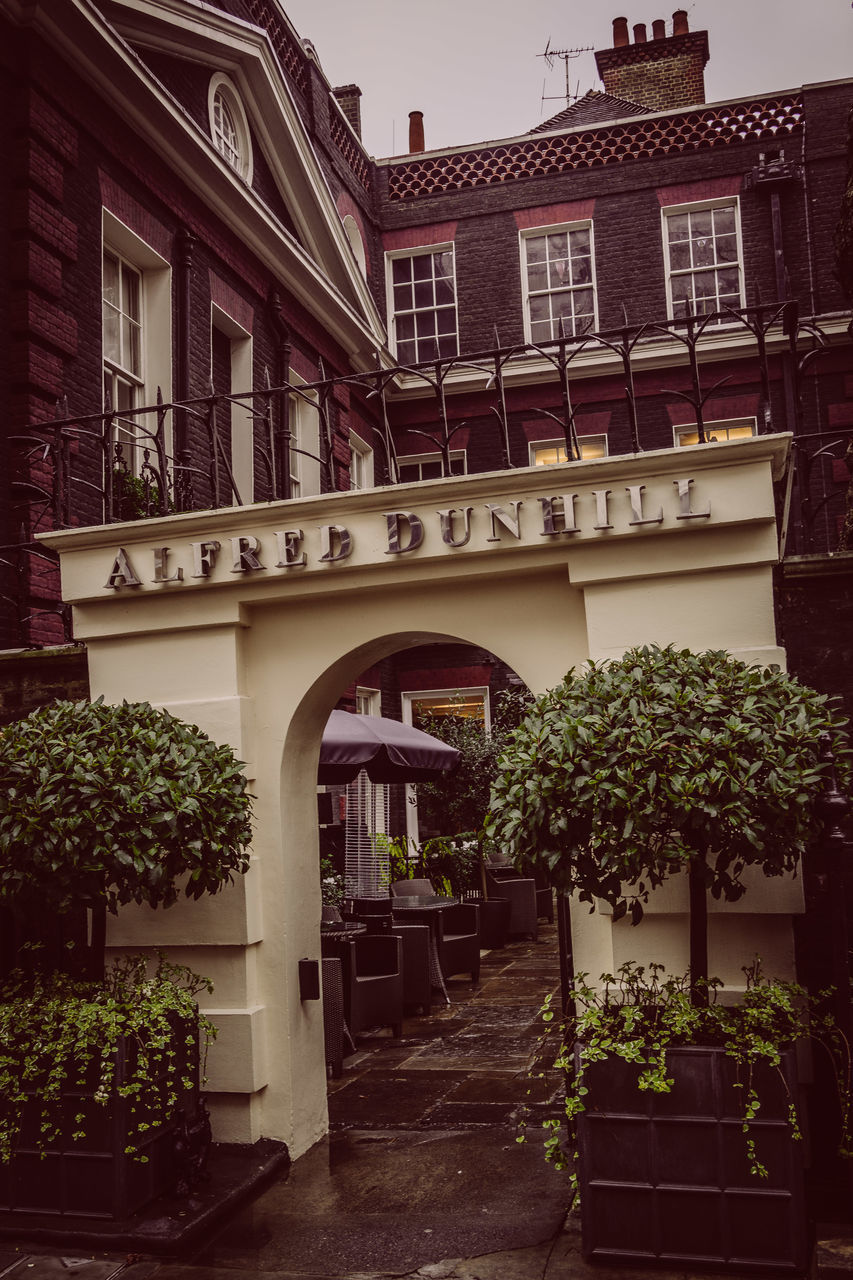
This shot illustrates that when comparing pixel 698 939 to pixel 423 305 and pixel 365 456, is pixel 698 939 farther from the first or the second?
pixel 423 305

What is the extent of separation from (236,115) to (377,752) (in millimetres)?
7967

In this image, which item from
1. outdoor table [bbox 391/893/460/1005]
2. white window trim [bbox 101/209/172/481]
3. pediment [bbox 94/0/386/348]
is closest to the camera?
outdoor table [bbox 391/893/460/1005]

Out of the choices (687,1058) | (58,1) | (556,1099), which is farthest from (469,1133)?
(58,1)

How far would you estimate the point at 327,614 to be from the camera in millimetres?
6043

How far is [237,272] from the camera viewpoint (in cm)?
1237

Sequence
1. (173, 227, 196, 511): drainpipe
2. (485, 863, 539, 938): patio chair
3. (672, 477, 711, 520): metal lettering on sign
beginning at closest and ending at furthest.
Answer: (672, 477, 711, 520): metal lettering on sign < (173, 227, 196, 511): drainpipe < (485, 863, 539, 938): patio chair

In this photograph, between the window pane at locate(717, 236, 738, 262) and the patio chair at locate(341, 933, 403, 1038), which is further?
the window pane at locate(717, 236, 738, 262)

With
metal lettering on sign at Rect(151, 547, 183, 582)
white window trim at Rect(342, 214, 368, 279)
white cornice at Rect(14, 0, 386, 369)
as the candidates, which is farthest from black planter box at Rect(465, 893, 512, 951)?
white window trim at Rect(342, 214, 368, 279)

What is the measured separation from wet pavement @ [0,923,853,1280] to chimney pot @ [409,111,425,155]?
707 inches

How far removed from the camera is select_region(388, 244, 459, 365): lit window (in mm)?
18703

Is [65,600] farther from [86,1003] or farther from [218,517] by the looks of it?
[86,1003]

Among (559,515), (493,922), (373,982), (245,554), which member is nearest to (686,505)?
(559,515)

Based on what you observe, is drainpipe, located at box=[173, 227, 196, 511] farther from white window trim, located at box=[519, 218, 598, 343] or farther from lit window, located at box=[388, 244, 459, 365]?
white window trim, located at box=[519, 218, 598, 343]

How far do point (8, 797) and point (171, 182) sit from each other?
26.3 ft
